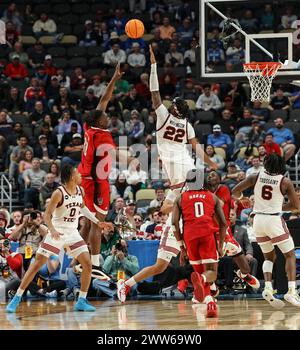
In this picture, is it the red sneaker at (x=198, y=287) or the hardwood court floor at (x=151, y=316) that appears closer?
the hardwood court floor at (x=151, y=316)

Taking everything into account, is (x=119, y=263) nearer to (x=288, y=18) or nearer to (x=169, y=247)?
(x=169, y=247)

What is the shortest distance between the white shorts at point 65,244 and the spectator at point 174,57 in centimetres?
1220

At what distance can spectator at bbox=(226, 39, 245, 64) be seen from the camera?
2291cm

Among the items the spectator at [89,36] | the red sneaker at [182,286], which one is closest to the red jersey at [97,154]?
the red sneaker at [182,286]

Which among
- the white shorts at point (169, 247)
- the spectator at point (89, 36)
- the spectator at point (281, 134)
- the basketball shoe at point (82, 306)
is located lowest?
the basketball shoe at point (82, 306)

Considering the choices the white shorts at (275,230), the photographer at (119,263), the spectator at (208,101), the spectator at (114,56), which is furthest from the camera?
the spectator at (114,56)

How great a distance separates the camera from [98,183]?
1344 centimetres

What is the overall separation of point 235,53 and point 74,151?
207 inches

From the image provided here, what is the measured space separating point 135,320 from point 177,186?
2.48 m

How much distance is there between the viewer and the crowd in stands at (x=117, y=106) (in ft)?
56.4

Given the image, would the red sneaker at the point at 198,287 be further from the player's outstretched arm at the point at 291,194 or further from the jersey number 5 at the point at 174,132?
the jersey number 5 at the point at 174,132

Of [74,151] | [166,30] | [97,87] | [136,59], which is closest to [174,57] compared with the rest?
[136,59]

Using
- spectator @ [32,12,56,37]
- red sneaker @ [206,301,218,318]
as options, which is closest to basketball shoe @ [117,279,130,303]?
red sneaker @ [206,301,218,318]

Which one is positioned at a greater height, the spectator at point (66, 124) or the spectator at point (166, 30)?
the spectator at point (166, 30)
